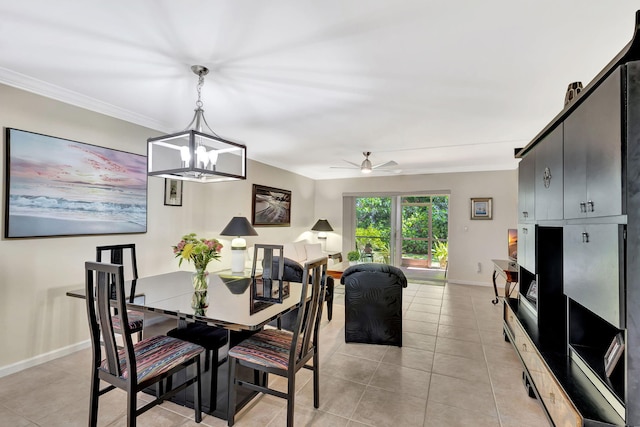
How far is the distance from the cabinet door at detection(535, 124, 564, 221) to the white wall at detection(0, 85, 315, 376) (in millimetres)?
3714

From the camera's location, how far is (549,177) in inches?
79.8

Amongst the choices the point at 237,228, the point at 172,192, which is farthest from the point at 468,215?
the point at 172,192

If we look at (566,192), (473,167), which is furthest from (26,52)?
(473,167)

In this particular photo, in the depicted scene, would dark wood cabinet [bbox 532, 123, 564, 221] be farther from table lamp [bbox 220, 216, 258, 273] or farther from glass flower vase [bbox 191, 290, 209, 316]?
table lamp [bbox 220, 216, 258, 273]

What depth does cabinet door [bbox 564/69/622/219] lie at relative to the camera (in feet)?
4.00

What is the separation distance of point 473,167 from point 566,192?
189 inches

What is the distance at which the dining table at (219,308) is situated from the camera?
182cm

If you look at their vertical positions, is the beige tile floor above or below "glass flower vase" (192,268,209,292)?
below

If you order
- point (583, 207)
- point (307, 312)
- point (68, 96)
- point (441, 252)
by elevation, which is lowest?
point (441, 252)

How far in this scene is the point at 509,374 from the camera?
267 cm

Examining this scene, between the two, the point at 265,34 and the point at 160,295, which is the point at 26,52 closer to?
the point at 265,34

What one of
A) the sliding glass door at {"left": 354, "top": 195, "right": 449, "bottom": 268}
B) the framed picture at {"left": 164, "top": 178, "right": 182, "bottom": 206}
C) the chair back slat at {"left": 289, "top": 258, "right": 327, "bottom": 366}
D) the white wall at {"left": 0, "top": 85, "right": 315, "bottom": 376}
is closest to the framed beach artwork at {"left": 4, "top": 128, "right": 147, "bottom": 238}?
the white wall at {"left": 0, "top": 85, "right": 315, "bottom": 376}

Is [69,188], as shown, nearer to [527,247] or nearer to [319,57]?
[319,57]

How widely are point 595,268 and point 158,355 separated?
2.29 metres
